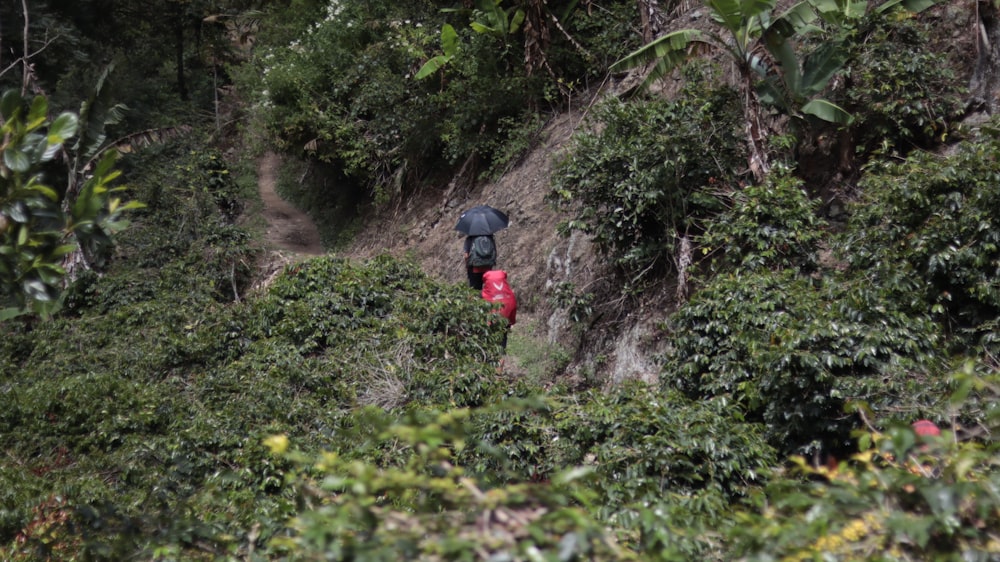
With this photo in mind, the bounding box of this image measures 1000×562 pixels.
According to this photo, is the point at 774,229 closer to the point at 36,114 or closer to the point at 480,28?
the point at 36,114

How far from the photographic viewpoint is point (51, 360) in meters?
11.0

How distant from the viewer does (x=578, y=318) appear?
10000 millimetres

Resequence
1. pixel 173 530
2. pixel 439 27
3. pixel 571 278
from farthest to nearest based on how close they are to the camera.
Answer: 1. pixel 439 27
2. pixel 571 278
3. pixel 173 530

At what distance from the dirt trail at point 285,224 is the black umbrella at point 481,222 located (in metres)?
6.98

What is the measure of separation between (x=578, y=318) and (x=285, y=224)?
1067 cm

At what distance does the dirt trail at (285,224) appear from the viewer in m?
17.3

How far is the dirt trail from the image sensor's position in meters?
17.3

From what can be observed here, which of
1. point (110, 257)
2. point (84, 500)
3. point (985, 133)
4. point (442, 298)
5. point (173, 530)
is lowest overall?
point (110, 257)

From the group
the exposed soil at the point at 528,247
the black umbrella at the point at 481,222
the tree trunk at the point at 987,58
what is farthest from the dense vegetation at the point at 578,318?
the black umbrella at the point at 481,222

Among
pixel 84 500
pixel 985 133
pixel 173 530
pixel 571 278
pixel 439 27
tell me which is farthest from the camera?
pixel 439 27

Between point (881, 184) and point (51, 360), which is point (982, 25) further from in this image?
point (51, 360)

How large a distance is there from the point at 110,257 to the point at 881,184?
14.0 m

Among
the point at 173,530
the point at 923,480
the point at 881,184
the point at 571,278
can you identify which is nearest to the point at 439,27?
the point at 571,278

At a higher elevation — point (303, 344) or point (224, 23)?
point (224, 23)
